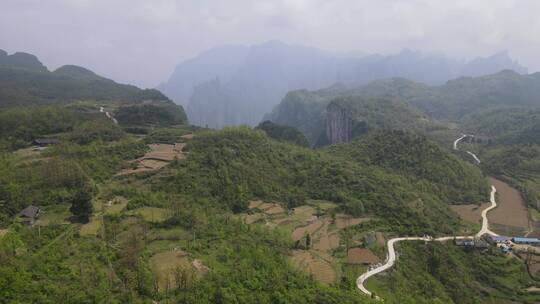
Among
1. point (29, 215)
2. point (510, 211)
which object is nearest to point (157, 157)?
point (29, 215)

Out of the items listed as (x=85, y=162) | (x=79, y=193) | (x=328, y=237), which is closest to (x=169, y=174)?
(x=85, y=162)

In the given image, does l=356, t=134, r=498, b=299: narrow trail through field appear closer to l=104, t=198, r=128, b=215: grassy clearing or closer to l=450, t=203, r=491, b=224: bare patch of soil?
l=450, t=203, r=491, b=224: bare patch of soil

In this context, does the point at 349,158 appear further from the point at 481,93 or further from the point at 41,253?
the point at 481,93

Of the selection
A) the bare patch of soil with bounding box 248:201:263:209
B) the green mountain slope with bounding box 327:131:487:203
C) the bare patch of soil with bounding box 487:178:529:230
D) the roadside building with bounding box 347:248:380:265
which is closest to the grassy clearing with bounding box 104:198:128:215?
the bare patch of soil with bounding box 248:201:263:209

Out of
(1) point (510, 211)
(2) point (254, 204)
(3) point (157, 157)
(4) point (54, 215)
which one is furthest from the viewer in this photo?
(1) point (510, 211)

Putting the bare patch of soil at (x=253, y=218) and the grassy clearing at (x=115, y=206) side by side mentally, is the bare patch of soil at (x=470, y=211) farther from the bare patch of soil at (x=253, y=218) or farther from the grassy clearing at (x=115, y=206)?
the grassy clearing at (x=115, y=206)

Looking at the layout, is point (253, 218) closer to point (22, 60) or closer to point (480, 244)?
point (480, 244)
